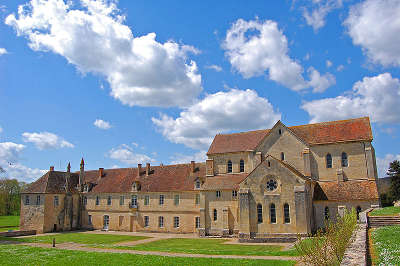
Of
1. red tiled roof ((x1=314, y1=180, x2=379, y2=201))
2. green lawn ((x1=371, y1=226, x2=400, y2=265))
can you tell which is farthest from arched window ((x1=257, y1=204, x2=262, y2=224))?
Result: green lawn ((x1=371, y1=226, x2=400, y2=265))

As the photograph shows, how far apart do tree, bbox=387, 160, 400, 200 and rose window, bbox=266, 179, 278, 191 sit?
22.3 metres

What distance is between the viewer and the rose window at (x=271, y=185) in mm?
33500

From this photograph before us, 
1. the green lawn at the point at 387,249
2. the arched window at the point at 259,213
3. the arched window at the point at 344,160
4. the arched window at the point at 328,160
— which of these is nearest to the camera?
the green lawn at the point at 387,249

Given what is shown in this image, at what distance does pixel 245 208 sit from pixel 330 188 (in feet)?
33.2

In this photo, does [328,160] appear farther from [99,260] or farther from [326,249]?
[99,260]

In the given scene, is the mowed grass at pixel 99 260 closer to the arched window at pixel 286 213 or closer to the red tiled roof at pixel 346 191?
the arched window at pixel 286 213

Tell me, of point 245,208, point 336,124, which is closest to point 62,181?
point 245,208

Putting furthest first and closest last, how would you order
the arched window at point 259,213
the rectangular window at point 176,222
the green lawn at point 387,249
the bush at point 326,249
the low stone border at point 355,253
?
the rectangular window at point 176,222 → the arched window at point 259,213 → the bush at point 326,249 → the green lawn at point 387,249 → the low stone border at point 355,253

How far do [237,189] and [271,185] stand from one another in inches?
202

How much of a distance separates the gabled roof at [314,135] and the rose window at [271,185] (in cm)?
757

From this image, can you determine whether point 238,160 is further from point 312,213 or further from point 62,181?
point 62,181

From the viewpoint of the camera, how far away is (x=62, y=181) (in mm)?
51906

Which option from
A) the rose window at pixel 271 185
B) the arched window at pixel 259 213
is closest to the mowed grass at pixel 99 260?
the arched window at pixel 259 213

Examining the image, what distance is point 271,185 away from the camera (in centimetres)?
3366
